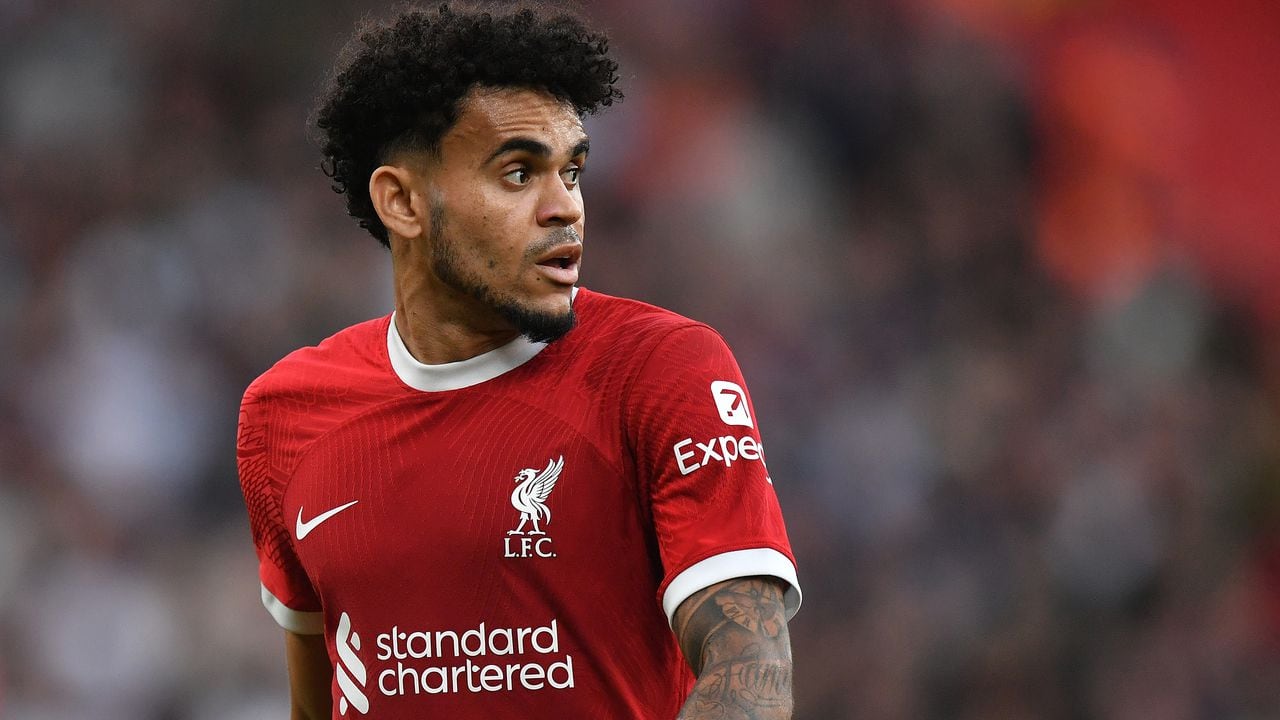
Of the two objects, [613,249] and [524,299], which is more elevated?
[613,249]

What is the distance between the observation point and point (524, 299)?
2.67 m

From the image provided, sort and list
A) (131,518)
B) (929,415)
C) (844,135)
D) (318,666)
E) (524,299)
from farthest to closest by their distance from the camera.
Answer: (844,135) → (929,415) → (131,518) → (318,666) → (524,299)

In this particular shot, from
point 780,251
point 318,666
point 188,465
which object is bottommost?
point 318,666

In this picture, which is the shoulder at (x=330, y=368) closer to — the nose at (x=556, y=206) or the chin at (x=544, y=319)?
the chin at (x=544, y=319)

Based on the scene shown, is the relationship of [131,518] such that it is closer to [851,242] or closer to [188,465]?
[188,465]

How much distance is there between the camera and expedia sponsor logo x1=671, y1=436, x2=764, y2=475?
2.41 meters

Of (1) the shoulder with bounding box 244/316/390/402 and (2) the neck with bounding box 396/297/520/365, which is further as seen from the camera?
(1) the shoulder with bounding box 244/316/390/402

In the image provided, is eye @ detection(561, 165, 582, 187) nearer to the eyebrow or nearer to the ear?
the eyebrow

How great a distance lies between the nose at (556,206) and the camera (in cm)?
270

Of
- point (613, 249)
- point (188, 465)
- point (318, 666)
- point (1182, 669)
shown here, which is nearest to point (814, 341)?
point (613, 249)

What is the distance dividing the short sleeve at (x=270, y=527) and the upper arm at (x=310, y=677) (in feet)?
0.17

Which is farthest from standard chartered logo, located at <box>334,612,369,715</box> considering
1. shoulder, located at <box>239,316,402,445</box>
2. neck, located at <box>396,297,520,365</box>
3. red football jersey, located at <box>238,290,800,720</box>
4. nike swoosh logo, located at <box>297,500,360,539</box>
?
neck, located at <box>396,297,520,365</box>

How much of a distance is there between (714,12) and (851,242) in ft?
4.78

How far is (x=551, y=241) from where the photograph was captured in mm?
2699
